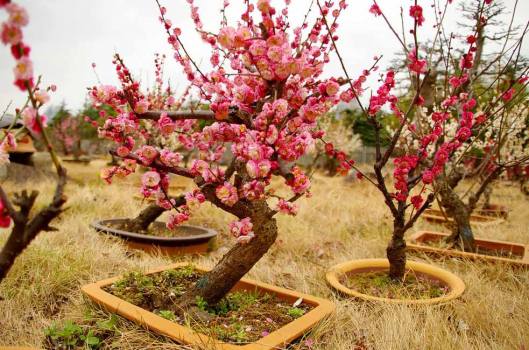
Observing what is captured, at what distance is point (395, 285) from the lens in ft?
7.56

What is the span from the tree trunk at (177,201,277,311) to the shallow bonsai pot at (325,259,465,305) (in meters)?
0.64

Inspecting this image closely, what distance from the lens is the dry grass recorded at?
1.73m

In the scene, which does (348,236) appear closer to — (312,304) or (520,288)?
(520,288)

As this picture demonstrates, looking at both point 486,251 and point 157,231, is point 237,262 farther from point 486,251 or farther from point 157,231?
point 486,251

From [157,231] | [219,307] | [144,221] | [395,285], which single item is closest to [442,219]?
[395,285]

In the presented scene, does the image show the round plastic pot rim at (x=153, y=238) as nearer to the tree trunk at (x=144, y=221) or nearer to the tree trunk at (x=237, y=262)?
the tree trunk at (x=144, y=221)

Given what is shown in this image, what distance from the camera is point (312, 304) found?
1855mm

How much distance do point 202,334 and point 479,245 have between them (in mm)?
2509

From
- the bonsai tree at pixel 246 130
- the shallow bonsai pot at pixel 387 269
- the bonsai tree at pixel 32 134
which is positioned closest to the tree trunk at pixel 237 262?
the bonsai tree at pixel 246 130

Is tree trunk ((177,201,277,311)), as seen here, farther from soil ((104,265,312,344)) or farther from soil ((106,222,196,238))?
soil ((106,222,196,238))

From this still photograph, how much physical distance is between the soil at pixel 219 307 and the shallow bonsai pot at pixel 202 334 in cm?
4

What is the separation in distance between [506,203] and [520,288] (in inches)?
168

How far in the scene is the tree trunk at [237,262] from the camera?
1.64m

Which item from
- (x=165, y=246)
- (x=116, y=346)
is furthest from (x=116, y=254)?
(x=116, y=346)
